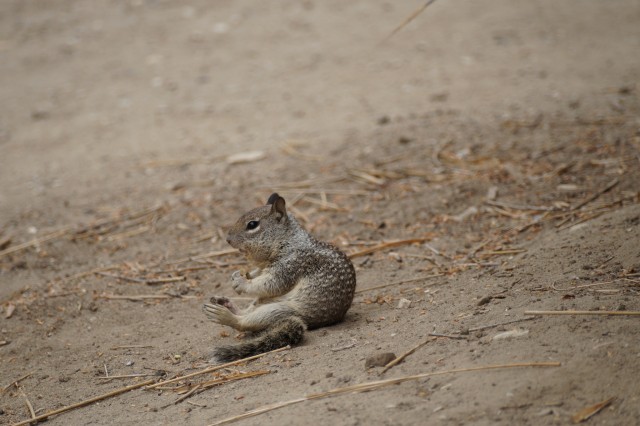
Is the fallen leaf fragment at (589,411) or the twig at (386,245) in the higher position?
the fallen leaf fragment at (589,411)

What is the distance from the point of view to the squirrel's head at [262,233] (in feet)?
13.0

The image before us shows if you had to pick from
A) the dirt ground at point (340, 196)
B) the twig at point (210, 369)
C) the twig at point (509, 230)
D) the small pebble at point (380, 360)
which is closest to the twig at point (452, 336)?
the dirt ground at point (340, 196)

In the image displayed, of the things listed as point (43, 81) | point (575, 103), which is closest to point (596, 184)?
point (575, 103)

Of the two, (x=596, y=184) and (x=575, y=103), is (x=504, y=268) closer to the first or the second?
(x=596, y=184)

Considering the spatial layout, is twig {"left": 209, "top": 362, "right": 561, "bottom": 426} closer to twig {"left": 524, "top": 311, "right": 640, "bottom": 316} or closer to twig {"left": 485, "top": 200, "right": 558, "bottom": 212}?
twig {"left": 524, "top": 311, "right": 640, "bottom": 316}

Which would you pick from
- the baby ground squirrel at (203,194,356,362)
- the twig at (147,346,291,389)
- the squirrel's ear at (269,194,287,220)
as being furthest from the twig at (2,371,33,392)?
the squirrel's ear at (269,194,287,220)

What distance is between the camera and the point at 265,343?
12.0 feet

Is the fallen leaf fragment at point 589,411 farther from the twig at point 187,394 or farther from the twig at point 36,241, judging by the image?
the twig at point 36,241

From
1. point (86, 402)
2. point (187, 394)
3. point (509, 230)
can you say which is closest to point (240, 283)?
point (187, 394)

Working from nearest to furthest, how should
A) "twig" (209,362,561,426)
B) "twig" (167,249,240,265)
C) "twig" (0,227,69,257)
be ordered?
"twig" (209,362,561,426) → "twig" (167,249,240,265) → "twig" (0,227,69,257)

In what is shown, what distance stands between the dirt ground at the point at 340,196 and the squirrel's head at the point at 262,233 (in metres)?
0.52

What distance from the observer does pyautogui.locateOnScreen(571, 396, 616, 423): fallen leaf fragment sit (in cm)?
257

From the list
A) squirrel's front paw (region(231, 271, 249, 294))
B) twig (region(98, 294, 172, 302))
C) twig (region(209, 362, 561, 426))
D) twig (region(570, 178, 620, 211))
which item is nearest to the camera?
twig (region(209, 362, 561, 426))

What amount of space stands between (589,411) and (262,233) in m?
1.96
